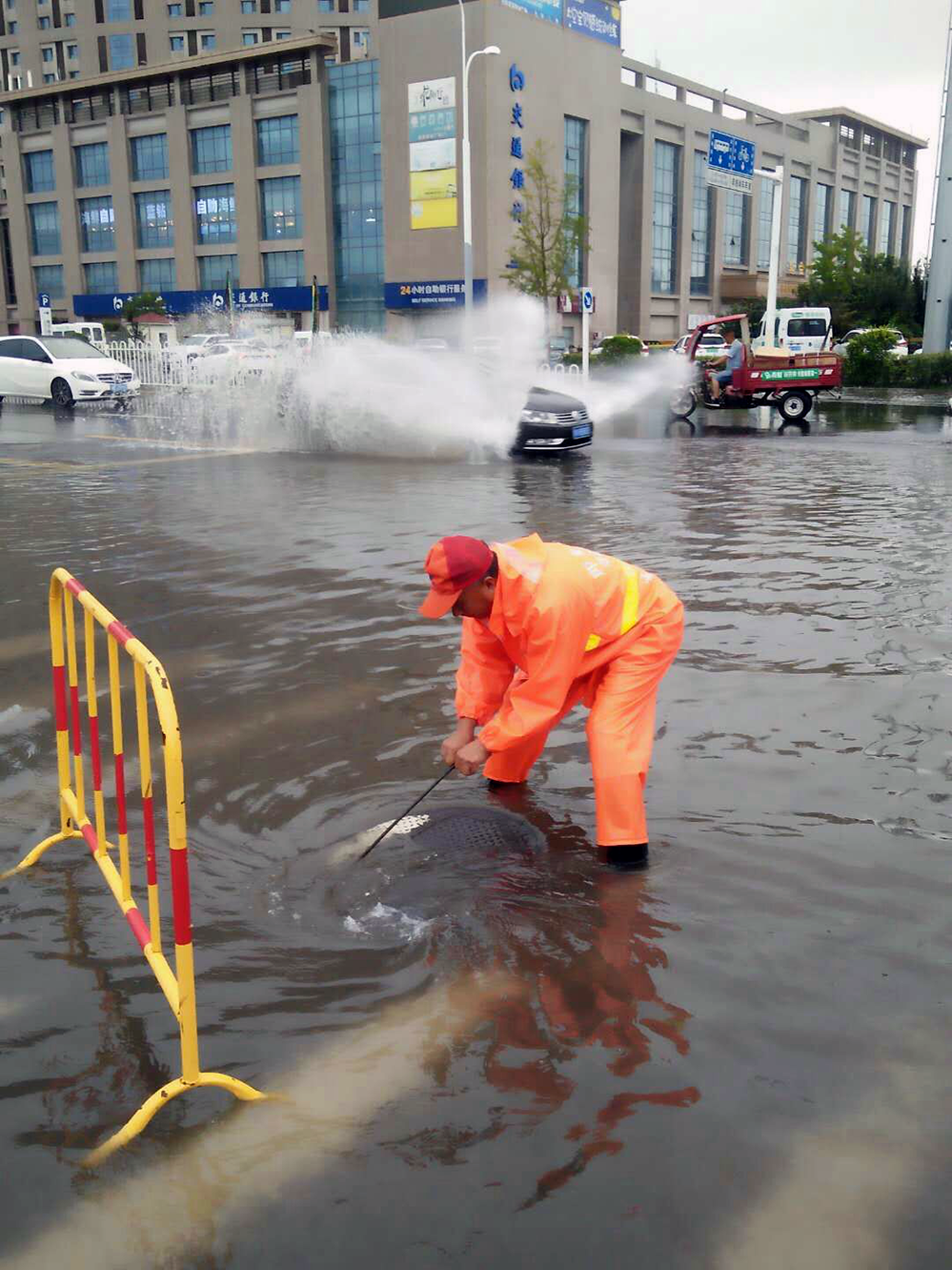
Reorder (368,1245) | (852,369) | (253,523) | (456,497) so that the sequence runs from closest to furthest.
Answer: (368,1245)
(253,523)
(456,497)
(852,369)

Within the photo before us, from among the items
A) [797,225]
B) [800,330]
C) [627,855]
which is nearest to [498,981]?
[627,855]

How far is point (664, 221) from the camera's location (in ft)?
228

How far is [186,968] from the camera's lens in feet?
8.78

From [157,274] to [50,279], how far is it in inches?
397

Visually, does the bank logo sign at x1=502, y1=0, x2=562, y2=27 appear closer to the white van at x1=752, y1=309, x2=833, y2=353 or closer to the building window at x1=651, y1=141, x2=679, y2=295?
the building window at x1=651, y1=141, x2=679, y2=295

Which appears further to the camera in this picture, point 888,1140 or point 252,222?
point 252,222

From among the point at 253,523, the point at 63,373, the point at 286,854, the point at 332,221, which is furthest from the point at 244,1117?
the point at 332,221

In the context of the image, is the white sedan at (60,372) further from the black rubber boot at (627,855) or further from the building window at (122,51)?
the building window at (122,51)

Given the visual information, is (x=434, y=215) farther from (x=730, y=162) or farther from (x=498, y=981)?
(x=498, y=981)

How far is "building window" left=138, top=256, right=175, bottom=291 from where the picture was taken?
67.9m

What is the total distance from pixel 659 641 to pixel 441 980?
1.36m

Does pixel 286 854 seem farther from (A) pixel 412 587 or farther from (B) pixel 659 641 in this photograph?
(A) pixel 412 587

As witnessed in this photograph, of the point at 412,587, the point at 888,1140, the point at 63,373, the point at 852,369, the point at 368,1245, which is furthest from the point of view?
the point at 852,369

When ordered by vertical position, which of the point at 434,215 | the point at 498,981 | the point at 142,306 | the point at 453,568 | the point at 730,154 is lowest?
the point at 498,981
